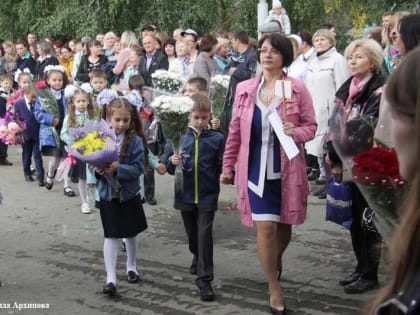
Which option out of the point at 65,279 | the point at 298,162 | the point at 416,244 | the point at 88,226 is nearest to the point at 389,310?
the point at 416,244

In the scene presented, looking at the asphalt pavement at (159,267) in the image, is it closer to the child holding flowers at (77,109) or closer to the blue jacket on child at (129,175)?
the blue jacket on child at (129,175)

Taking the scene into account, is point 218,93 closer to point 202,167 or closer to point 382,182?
point 202,167

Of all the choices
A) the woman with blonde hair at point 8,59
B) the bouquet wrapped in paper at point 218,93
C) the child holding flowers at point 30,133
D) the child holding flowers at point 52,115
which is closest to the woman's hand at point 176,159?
the bouquet wrapped in paper at point 218,93

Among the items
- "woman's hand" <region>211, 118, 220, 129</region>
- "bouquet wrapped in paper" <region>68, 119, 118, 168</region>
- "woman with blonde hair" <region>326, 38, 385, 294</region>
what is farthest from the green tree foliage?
"bouquet wrapped in paper" <region>68, 119, 118, 168</region>

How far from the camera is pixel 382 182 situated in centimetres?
289

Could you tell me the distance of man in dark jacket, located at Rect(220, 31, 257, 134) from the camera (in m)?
7.06

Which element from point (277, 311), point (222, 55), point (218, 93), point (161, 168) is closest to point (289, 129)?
point (277, 311)

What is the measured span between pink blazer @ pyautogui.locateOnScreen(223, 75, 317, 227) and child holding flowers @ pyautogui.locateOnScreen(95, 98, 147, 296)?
850 millimetres

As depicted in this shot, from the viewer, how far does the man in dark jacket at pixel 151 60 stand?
35.7ft

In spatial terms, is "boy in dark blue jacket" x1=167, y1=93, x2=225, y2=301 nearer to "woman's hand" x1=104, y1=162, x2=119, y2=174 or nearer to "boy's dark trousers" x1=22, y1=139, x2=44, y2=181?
"woman's hand" x1=104, y1=162, x2=119, y2=174

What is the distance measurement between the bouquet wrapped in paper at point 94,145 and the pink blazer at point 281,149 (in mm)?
883

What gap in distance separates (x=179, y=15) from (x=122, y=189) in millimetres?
13241

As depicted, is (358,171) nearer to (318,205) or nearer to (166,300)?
(166,300)

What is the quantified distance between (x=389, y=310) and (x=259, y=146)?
345cm
